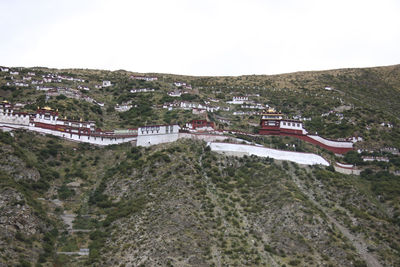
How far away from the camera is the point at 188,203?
57.0 m

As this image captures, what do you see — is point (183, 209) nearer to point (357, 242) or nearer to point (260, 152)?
point (357, 242)

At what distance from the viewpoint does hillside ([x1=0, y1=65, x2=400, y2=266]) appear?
5009 cm

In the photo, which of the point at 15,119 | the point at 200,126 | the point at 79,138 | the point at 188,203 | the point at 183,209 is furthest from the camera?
the point at 200,126

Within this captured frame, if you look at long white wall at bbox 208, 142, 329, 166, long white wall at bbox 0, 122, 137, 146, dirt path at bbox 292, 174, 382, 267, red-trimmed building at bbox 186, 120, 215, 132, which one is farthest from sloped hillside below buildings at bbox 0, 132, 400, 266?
red-trimmed building at bbox 186, 120, 215, 132

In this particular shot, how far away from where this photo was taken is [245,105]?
11456 cm

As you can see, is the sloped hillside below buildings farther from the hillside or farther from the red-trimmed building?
the red-trimmed building

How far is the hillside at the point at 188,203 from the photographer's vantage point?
50.1 m

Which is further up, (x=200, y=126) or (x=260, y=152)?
(x=200, y=126)

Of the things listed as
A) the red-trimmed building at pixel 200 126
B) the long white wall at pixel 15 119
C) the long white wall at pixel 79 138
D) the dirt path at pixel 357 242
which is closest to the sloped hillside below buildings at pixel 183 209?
the dirt path at pixel 357 242

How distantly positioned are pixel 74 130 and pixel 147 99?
3449 centimetres

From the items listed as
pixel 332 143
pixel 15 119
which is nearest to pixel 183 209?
pixel 15 119

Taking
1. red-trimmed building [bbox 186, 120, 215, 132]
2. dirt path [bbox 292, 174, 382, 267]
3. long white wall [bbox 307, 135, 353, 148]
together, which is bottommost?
dirt path [bbox 292, 174, 382, 267]

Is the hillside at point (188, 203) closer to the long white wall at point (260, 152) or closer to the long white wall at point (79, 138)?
the long white wall at point (260, 152)

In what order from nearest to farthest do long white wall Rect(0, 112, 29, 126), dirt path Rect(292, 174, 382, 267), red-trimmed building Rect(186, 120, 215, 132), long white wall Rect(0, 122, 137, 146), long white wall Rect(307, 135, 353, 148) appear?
dirt path Rect(292, 174, 382, 267)
long white wall Rect(0, 122, 137, 146)
long white wall Rect(0, 112, 29, 126)
red-trimmed building Rect(186, 120, 215, 132)
long white wall Rect(307, 135, 353, 148)
